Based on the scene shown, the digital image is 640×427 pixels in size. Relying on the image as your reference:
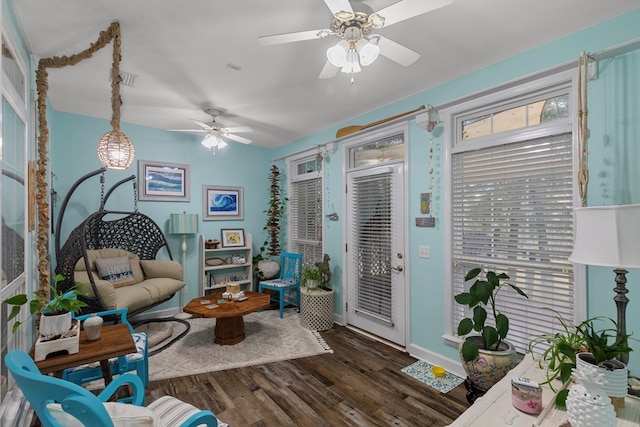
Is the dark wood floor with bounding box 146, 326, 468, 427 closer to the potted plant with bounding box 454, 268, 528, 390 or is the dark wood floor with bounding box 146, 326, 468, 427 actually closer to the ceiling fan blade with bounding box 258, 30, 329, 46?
the potted plant with bounding box 454, 268, 528, 390

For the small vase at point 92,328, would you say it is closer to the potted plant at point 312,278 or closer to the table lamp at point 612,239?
the potted plant at point 312,278

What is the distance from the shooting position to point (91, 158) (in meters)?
3.83

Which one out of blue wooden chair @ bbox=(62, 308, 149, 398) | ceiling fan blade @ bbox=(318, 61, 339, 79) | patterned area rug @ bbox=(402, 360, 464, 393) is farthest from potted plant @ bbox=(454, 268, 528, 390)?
blue wooden chair @ bbox=(62, 308, 149, 398)

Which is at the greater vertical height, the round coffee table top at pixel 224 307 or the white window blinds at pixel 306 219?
the white window blinds at pixel 306 219

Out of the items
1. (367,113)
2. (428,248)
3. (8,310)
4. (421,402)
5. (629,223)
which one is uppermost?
(367,113)

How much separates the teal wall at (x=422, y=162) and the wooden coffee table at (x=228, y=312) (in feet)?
3.94

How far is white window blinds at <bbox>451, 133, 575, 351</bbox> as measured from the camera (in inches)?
84.4

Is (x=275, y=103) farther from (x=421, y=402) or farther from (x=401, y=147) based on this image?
(x=421, y=402)

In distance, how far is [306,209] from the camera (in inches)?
186

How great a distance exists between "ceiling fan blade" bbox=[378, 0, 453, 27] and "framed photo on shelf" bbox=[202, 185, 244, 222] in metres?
3.83

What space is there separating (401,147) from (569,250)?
1782 millimetres

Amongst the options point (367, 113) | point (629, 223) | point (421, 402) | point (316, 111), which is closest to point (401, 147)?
point (367, 113)

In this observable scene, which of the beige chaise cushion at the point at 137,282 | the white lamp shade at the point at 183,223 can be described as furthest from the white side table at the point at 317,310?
the white lamp shade at the point at 183,223

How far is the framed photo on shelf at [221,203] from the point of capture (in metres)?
4.71
